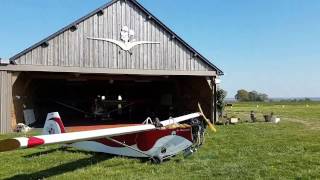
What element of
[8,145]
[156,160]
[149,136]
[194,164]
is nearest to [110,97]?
[149,136]

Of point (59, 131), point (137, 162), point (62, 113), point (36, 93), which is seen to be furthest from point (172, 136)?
point (62, 113)

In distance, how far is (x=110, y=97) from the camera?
33125mm

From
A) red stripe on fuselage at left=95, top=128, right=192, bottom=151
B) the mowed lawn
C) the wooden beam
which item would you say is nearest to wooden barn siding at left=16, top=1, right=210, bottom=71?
the wooden beam

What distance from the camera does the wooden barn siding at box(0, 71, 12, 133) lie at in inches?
775

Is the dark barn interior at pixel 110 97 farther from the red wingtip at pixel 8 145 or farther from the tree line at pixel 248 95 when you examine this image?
the tree line at pixel 248 95

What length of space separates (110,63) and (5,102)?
545 centimetres

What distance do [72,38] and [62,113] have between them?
1217 cm

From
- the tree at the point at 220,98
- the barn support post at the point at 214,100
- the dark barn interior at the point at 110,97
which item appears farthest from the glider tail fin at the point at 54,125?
the tree at the point at 220,98

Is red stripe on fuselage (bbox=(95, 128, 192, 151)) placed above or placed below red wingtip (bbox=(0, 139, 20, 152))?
below

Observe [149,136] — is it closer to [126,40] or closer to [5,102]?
[5,102]

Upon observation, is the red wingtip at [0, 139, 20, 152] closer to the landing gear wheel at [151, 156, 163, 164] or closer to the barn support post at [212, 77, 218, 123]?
the landing gear wheel at [151, 156, 163, 164]

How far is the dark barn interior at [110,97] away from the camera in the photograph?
26297 millimetres

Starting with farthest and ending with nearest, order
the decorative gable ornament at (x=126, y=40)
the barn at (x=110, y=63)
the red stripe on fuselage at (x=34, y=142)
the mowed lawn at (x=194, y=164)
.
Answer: the decorative gable ornament at (x=126, y=40)
the barn at (x=110, y=63)
the mowed lawn at (x=194, y=164)
the red stripe on fuselage at (x=34, y=142)

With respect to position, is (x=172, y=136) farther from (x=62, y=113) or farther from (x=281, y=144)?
(x=62, y=113)
